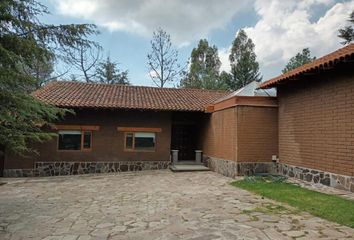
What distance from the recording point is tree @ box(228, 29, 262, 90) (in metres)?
33.7

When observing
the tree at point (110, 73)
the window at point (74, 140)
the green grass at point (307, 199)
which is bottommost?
the green grass at point (307, 199)

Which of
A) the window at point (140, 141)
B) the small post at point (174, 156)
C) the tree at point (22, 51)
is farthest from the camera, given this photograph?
the small post at point (174, 156)

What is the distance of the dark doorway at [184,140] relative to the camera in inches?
768

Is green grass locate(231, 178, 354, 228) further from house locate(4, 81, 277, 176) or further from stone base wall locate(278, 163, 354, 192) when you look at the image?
house locate(4, 81, 277, 176)

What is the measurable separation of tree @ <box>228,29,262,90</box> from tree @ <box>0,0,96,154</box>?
28374 millimetres

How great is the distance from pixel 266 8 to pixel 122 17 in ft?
21.9

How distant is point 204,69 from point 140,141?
21323 mm

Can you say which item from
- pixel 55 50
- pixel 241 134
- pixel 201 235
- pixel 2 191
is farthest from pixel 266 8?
pixel 2 191

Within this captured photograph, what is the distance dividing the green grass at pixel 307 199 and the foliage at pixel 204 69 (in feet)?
75.1

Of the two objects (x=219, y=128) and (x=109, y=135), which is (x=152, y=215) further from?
(x=109, y=135)

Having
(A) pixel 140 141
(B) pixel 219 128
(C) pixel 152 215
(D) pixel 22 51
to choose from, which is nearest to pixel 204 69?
(A) pixel 140 141

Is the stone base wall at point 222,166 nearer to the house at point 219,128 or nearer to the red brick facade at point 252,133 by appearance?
the house at point 219,128

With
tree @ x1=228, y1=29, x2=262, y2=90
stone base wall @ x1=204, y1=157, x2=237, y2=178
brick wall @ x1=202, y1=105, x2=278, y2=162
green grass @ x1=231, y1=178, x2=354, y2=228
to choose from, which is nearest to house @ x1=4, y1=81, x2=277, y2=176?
stone base wall @ x1=204, y1=157, x2=237, y2=178

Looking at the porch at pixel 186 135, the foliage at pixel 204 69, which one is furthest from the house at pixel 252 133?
the foliage at pixel 204 69
